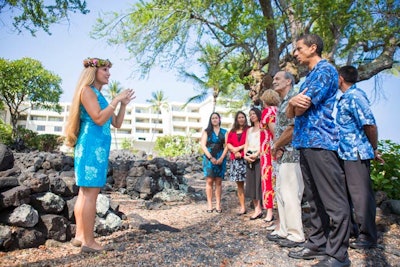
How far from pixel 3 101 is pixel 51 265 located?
27868 mm

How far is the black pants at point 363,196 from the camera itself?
377 centimetres

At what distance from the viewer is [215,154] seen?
634 cm

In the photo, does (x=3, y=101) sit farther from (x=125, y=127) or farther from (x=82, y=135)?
(x=125, y=127)

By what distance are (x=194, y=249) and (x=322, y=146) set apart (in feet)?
5.55

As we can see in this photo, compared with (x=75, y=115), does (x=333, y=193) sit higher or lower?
lower

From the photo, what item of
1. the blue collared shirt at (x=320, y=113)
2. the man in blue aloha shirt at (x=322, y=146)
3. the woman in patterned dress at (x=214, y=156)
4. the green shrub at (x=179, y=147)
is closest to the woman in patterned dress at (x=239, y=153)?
the woman in patterned dress at (x=214, y=156)

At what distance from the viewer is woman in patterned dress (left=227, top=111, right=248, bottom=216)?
233 inches

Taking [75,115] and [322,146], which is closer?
[322,146]

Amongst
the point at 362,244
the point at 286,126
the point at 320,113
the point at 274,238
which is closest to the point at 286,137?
the point at 286,126

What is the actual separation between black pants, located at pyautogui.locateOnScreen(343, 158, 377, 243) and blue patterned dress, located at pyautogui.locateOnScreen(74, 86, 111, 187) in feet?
9.07

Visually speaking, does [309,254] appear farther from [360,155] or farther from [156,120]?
[156,120]

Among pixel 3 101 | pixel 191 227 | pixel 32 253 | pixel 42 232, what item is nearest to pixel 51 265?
pixel 32 253

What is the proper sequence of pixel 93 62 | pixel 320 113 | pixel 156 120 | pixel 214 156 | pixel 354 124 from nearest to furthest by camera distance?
pixel 320 113, pixel 93 62, pixel 354 124, pixel 214 156, pixel 156 120

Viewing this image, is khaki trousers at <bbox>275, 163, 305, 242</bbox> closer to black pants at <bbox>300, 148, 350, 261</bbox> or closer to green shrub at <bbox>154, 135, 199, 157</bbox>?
black pants at <bbox>300, 148, 350, 261</bbox>
